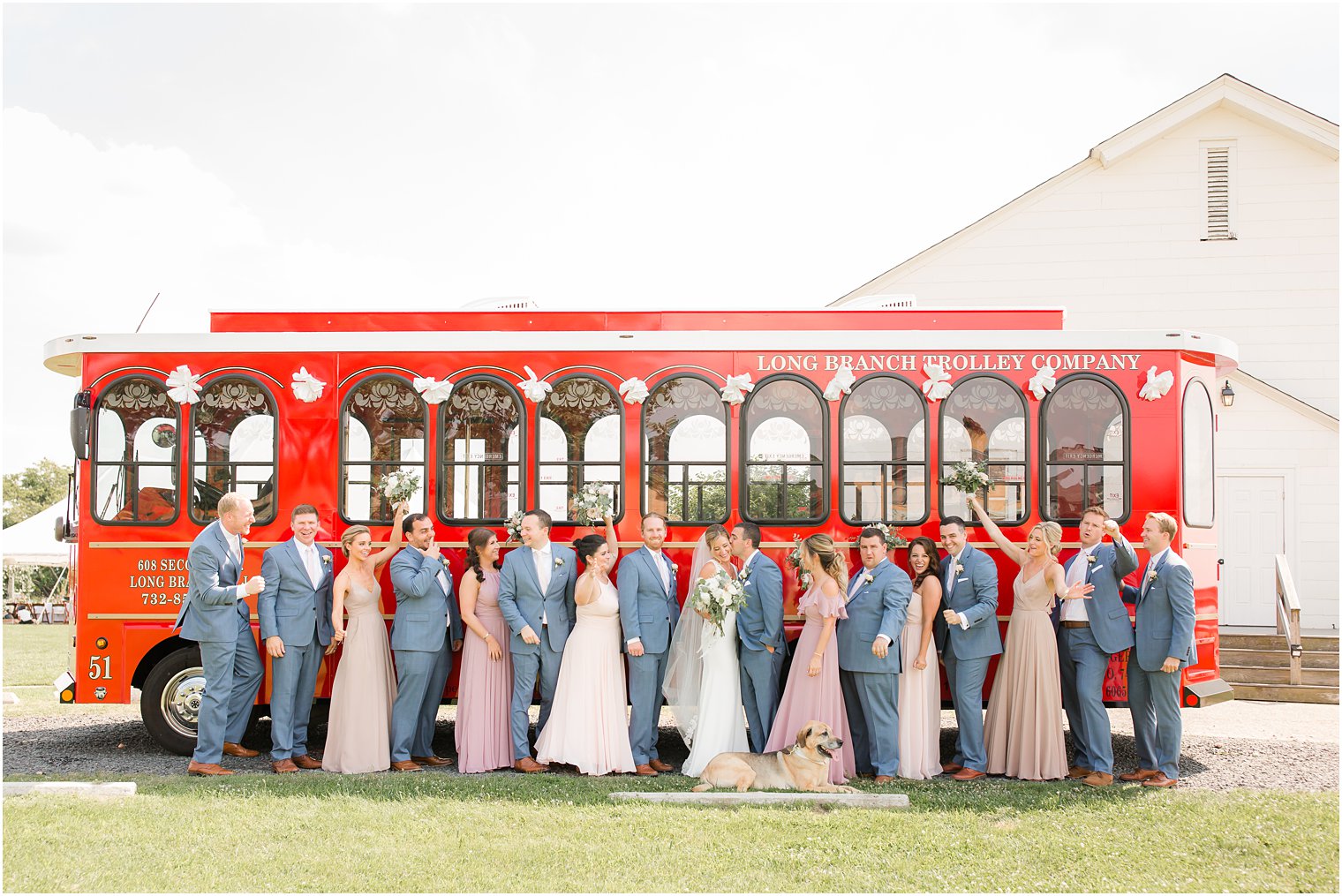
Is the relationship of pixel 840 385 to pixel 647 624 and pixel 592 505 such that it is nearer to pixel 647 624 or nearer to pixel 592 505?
pixel 592 505

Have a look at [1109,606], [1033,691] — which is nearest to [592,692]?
[1033,691]

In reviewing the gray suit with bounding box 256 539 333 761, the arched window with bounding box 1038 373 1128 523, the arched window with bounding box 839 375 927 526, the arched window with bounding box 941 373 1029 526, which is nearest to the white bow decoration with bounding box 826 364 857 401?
the arched window with bounding box 839 375 927 526

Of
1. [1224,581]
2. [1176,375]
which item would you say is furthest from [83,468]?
[1224,581]

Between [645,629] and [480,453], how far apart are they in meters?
1.89

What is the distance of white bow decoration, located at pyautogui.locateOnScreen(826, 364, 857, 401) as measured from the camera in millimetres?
7766

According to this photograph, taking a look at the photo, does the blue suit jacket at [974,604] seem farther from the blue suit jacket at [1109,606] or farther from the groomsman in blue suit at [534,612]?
the groomsman in blue suit at [534,612]

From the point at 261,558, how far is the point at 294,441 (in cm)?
91

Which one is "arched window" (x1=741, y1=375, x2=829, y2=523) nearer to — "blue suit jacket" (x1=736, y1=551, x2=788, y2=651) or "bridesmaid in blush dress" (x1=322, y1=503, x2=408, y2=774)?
"blue suit jacket" (x1=736, y1=551, x2=788, y2=651)

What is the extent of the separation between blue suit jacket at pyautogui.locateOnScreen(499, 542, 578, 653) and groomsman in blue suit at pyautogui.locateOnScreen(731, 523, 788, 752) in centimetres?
121

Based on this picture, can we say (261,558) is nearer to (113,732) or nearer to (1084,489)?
(113,732)

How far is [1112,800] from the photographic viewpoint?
648 cm

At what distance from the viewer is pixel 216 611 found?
7.04 meters

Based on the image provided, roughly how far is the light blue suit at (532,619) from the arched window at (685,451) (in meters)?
0.88

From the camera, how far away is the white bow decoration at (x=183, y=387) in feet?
25.7
